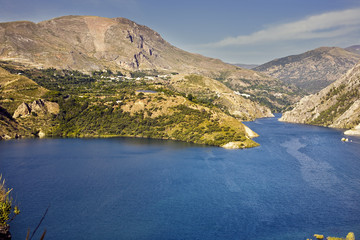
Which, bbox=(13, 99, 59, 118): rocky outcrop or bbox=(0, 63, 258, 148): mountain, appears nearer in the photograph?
Answer: bbox=(0, 63, 258, 148): mountain

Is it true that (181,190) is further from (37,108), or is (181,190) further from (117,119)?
(37,108)

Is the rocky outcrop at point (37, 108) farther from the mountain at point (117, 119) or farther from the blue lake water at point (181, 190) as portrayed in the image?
the blue lake water at point (181, 190)

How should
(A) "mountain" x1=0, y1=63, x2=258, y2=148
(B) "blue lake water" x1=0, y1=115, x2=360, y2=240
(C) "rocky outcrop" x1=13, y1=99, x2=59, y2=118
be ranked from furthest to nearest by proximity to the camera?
(C) "rocky outcrop" x1=13, y1=99, x2=59, y2=118 → (A) "mountain" x1=0, y1=63, x2=258, y2=148 → (B) "blue lake water" x1=0, y1=115, x2=360, y2=240

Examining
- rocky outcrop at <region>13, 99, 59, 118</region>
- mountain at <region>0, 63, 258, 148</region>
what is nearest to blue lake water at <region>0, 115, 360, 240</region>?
mountain at <region>0, 63, 258, 148</region>

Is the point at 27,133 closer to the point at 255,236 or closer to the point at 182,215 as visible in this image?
the point at 182,215

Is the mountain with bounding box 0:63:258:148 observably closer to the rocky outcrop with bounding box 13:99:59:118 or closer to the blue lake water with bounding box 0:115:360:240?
the rocky outcrop with bounding box 13:99:59:118

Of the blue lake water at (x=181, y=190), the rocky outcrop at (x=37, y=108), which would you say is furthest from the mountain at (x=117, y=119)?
the blue lake water at (x=181, y=190)

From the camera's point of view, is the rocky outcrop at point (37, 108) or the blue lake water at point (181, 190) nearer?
the blue lake water at point (181, 190)

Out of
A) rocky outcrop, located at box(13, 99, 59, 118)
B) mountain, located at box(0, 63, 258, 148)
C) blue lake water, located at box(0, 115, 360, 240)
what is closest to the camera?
blue lake water, located at box(0, 115, 360, 240)
